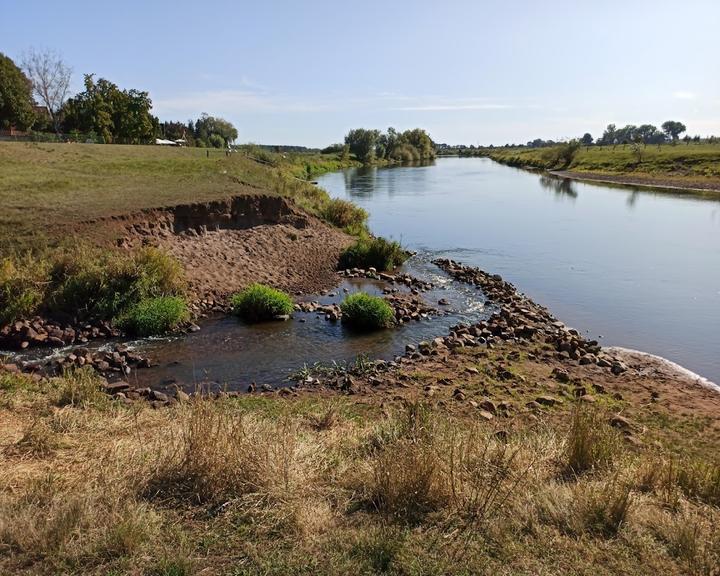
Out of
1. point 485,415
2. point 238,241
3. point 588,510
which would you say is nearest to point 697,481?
point 588,510

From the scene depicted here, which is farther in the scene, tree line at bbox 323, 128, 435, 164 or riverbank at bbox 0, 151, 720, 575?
A: tree line at bbox 323, 128, 435, 164

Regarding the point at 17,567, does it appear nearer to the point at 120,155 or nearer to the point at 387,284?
the point at 387,284

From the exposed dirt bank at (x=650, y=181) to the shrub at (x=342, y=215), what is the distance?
4927 cm

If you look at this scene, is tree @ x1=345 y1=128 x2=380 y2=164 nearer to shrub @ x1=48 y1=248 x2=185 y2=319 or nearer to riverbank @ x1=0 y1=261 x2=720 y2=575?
shrub @ x1=48 y1=248 x2=185 y2=319

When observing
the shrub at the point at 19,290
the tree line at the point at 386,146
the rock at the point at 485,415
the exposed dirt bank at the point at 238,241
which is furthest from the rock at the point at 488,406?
the tree line at the point at 386,146

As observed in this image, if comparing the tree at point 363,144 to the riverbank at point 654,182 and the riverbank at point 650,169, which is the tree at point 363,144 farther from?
the riverbank at point 654,182

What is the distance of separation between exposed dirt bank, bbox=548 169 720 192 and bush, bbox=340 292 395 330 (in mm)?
59832

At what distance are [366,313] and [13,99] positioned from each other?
207 ft

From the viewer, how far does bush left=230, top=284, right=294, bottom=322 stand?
51.9 feet

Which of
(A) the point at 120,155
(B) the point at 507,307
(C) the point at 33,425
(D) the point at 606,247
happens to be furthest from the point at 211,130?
(C) the point at 33,425

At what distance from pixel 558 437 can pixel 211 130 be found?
5179 inches

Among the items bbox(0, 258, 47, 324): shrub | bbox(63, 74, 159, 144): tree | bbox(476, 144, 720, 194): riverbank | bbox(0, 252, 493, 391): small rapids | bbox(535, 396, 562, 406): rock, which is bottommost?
bbox(0, 252, 493, 391): small rapids

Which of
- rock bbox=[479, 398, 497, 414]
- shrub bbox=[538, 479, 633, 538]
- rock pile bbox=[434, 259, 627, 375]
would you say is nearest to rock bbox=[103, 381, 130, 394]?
rock bbox=[479, 398, 497, 414]

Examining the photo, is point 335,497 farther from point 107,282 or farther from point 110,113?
point 110,113
